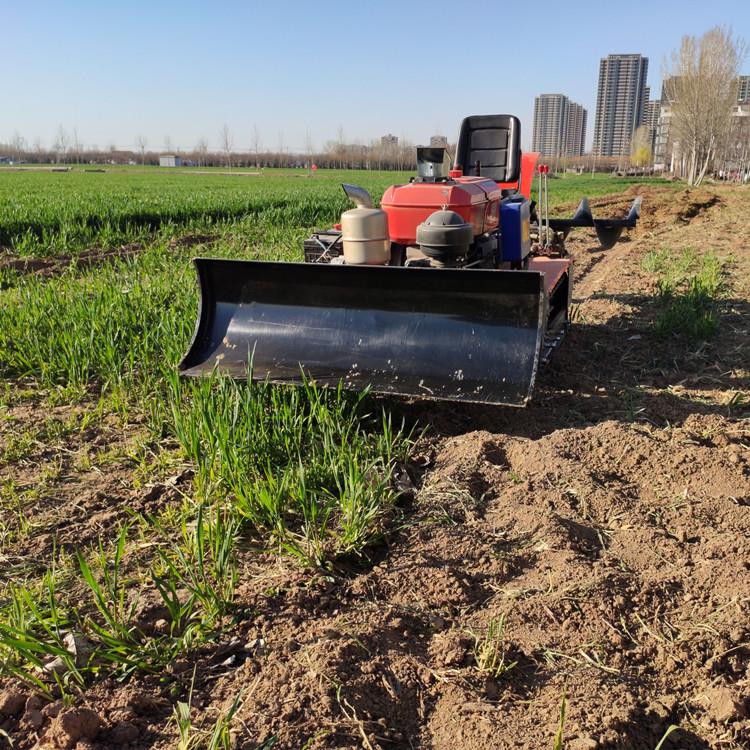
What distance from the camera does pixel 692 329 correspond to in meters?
5.73

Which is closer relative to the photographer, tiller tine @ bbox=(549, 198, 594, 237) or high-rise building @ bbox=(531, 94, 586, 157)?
tiller tine @ bbox=(549, 198, 594, 237)

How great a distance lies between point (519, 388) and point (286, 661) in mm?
2140

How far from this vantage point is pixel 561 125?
498 ft

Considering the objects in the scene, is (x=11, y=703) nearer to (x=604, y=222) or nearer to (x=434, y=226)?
(x=434, y=226)

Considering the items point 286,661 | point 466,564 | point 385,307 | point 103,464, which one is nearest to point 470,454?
point 466,564

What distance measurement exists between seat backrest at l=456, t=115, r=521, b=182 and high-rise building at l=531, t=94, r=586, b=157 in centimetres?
15121

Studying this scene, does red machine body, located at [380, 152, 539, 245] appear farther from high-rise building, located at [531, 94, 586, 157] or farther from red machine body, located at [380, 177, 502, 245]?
high-rise building, located at [531, 94, 586, 157]

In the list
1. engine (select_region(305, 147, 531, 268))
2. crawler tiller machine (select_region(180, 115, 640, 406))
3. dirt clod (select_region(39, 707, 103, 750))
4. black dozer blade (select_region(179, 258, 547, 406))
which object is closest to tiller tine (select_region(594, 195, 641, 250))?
engine (select_region(305, 147, 531, 268))

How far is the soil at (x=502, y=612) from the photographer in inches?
74.8

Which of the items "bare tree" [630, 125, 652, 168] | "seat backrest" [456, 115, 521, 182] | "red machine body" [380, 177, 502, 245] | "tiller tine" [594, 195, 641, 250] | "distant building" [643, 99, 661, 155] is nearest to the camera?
"red machine body" [380, 177, 502, 245]

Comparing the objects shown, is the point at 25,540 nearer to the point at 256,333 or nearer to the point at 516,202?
the point at 256,333

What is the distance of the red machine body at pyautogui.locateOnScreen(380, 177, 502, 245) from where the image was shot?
468cm

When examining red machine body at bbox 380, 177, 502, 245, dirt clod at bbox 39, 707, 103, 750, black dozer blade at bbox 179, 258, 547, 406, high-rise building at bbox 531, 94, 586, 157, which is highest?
high-rise building at bbox 531, 94, 586, 157

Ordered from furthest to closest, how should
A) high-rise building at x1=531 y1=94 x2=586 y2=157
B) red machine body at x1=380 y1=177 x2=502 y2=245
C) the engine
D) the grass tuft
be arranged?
high-rise building at x1=531 y1=94 x2=586 y2=157
the grass tuft
red machine body at x1=380 y1=177 x2=502 y2=245
the engine
